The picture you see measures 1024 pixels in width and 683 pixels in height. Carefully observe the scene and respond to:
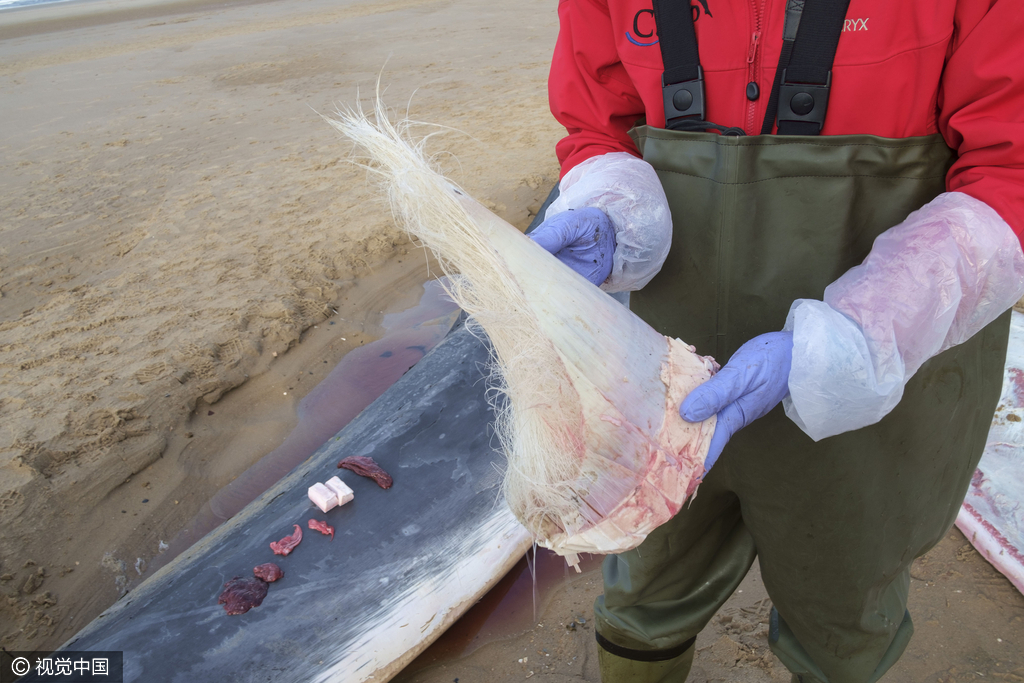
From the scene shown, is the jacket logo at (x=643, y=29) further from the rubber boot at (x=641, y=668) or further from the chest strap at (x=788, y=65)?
the rubber boot at (x=641, y=668)

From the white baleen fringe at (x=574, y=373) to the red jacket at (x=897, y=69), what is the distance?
0.47 metres

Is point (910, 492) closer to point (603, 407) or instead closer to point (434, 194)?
point (603, 407)

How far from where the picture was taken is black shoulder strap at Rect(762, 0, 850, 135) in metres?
1.09

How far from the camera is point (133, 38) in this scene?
44.0 feet

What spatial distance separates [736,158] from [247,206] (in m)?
4.95

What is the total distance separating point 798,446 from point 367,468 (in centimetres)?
141

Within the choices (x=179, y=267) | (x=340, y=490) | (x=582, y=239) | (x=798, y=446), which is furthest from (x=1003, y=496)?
(x=179, y=267)

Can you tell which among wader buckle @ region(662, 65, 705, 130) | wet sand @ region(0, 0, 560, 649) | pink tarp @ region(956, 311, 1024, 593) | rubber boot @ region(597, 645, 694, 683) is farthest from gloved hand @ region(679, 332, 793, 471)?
wet sand @ region(0, 0, 560, 649)

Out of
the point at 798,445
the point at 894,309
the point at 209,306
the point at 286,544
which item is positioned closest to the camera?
the point at 894,309

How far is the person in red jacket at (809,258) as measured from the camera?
1.04 m

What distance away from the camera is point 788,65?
44.2 inches

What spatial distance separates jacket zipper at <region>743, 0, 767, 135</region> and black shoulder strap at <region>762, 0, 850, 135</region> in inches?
1.9

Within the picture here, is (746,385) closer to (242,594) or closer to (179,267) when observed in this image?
(242,594)

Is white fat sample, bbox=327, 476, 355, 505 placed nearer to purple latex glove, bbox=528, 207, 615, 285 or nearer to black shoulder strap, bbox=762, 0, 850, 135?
purple latex glove, bbox=528, 207, 615, 285
